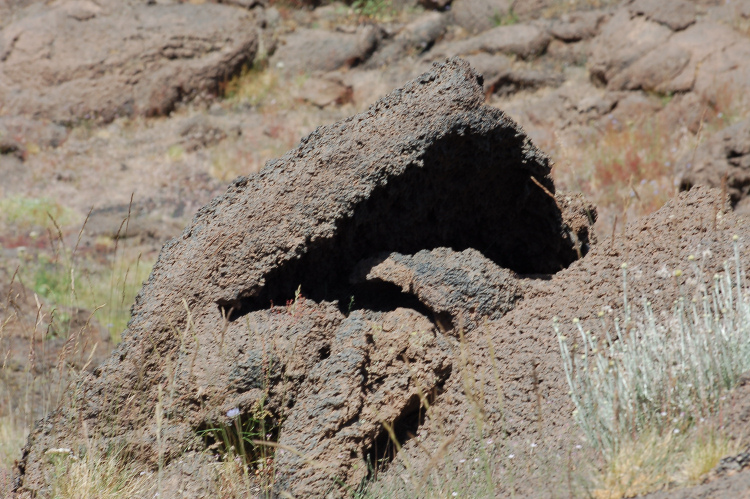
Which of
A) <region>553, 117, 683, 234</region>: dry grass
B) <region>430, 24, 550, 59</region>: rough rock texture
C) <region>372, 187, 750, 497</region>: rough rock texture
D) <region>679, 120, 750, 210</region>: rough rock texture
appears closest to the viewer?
<region>372, 187, 750, 497</region>: rough rock texture

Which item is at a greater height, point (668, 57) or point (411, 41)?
point (668, 57)

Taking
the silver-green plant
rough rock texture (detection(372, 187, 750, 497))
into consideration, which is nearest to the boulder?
rough rock texture (detection(372, 187, 750, 497))

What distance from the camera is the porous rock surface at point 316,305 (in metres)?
2.89

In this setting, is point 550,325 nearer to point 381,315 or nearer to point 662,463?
point 381,315

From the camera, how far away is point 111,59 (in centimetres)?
1168

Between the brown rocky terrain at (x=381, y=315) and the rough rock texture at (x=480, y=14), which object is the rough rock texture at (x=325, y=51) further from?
the brown rocky terrain at (x=381, y=315)

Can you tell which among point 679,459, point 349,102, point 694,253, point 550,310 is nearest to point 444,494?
point 679,459

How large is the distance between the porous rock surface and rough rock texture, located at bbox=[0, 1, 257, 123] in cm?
927

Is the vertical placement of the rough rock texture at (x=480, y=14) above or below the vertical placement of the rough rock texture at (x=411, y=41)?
above

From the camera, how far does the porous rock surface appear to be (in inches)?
114

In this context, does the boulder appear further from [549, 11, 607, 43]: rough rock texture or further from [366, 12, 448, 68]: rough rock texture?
[366, 12, 448, 68]: rough rock texture

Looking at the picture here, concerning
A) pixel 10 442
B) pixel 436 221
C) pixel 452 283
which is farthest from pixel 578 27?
pixel 10 442

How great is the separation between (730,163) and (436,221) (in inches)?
141

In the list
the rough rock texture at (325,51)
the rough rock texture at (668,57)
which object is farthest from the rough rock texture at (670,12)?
the rough rock texture at (325,51)
